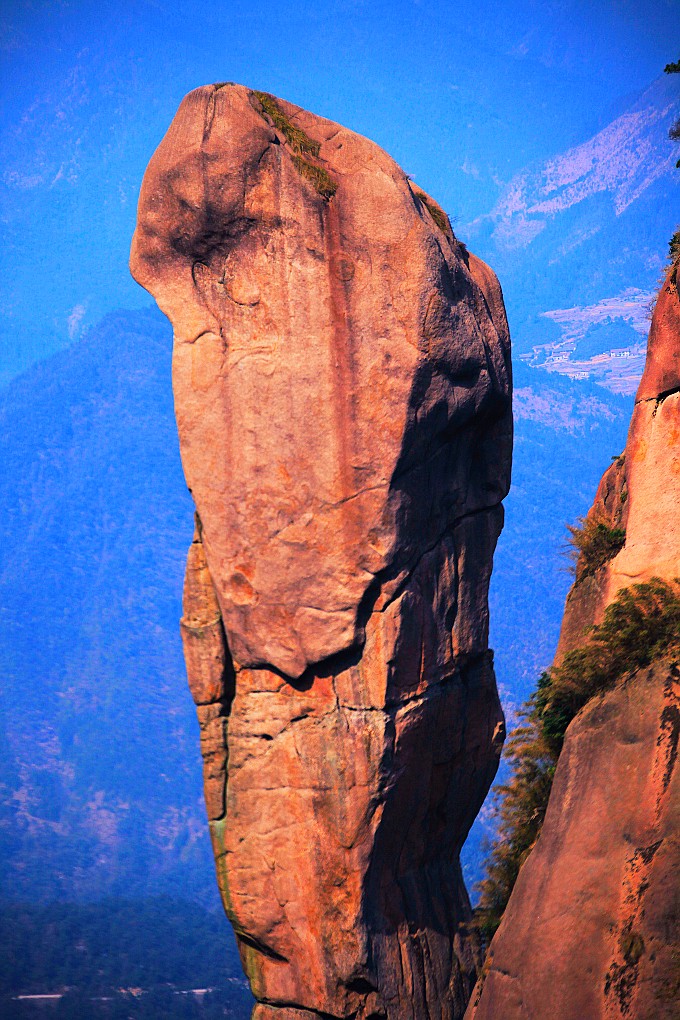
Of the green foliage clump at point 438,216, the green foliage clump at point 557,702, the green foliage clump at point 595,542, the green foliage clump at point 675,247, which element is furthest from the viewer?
the green foliage clump at point 438,216

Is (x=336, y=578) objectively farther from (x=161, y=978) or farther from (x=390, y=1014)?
(x=161, y=978)

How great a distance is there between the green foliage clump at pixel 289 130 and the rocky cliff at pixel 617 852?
152 inches

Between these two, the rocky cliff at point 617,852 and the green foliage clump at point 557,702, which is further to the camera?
the green foliage clump at point 557,702

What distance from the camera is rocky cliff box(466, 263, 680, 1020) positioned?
31.3ft

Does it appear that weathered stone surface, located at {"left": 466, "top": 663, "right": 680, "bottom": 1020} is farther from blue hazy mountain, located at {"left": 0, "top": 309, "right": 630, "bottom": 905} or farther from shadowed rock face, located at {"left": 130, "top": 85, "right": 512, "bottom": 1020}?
blue hazy mountain, located at {"left": 0, "top": 309, "right": 630, "bottom": 905}

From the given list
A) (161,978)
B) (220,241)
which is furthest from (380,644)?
(161,978)

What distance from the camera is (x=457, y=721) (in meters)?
13.0

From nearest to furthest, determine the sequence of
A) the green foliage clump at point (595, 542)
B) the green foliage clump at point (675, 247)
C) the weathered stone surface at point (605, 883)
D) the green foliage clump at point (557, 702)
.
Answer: the weathered stone surface at point (605, 883) < the green foliage clump at point (557, 702) < the green foliage clump at point (675, 247) < the green foliage clump at point (595, 542)

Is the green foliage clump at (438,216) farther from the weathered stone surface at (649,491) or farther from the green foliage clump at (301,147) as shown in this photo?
the weathered stone surface at (649,491)

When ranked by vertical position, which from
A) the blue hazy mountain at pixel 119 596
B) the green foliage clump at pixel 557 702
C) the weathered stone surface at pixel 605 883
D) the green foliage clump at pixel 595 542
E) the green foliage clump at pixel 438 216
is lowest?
the weathered stone surface at pixel 605 883

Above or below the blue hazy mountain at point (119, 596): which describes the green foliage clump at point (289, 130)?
below

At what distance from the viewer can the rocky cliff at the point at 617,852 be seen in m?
9.55

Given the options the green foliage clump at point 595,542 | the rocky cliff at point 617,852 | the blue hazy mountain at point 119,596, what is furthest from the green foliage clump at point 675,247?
the blue hazy mountain at point 119,596

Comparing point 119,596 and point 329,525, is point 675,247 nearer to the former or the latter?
point 329,525
